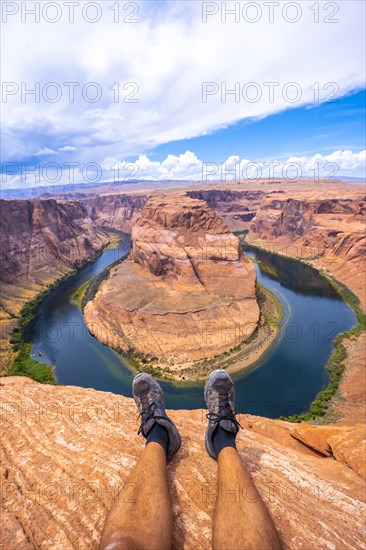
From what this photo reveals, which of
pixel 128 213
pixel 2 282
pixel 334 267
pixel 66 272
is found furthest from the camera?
pixel 128 213

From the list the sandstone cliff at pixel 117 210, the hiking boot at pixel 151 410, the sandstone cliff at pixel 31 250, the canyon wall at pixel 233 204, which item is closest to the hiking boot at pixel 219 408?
the hiking boot at pixel 151 410

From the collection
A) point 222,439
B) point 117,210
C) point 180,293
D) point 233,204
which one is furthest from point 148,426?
point 117,210

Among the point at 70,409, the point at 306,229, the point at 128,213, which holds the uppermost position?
the point at 128,213

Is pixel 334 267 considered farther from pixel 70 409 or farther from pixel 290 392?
pixel 70 409

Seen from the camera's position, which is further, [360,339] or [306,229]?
[306,229]

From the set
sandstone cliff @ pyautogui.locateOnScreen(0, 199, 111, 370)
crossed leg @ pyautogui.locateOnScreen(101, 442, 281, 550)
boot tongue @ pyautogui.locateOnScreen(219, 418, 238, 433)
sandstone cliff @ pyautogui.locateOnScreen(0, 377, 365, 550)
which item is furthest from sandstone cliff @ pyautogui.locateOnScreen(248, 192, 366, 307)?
sandstone cliff @ pyautogui.locateOnScreen(0, 199, 111, 370)

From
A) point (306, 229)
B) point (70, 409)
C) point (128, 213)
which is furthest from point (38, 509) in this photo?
point (128, 213)

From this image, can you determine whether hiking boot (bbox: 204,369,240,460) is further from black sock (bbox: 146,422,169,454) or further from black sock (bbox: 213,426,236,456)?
black sock (bbox: 146,422,169,454)
